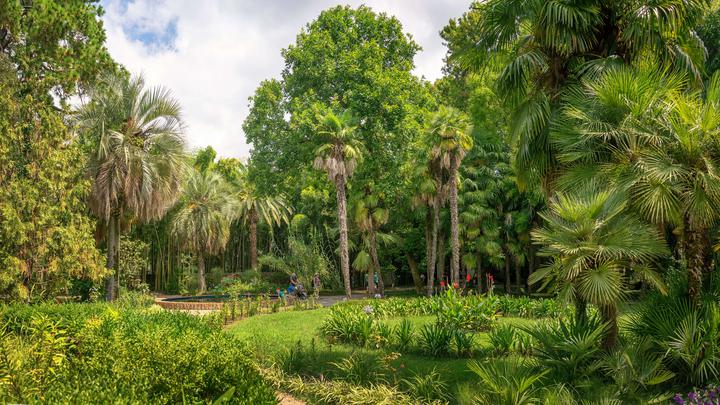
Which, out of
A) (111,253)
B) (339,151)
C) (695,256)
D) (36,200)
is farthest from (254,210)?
(695,256)

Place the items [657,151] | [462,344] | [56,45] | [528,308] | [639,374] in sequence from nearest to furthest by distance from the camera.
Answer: [639,374] < [657,151] < [462,344] < [56,45] < [528,308]

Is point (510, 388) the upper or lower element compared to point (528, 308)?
upper

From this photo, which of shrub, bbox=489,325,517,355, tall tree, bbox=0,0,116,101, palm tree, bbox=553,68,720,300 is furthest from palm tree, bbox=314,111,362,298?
palm tree, bbox=553,68,720,300

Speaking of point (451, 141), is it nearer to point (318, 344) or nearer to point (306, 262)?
point (306, 262)

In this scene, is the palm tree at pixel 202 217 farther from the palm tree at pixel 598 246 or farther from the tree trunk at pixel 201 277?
the palm tree at pixel 598 246

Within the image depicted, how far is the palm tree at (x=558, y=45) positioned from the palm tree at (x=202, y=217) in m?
26.3

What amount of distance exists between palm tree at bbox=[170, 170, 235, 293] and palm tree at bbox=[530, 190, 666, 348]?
1141 inches

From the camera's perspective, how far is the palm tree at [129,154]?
59.4ft

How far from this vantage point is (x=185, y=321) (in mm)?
8344

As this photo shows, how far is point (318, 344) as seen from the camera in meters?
10.9

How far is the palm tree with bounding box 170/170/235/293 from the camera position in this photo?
109 feet

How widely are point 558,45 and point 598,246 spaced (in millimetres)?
3875

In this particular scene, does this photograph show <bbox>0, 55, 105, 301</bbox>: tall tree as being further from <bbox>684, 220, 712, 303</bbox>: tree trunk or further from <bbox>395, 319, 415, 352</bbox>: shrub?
<bbox>684, 220, 712, 303</bbox>: tree trunk

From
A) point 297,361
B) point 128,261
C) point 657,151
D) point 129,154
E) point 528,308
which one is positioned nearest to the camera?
point 657,151
